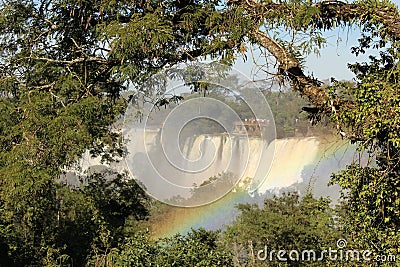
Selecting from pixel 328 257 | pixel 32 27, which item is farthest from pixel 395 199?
pixel 32 27

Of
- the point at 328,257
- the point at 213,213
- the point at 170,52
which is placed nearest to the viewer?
the point at 170,52

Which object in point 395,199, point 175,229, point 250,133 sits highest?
point 175,229

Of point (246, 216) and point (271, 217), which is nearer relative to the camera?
point (271, 217)

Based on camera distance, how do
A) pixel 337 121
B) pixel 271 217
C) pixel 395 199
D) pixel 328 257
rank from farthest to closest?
pixel 271 217
pixel 328 257
pixel 337 121
pixel 395 199

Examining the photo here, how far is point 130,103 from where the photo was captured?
4.82 metres

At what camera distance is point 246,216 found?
7.69 meters

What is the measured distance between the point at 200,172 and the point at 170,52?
1285 mm

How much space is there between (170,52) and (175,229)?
5.34 metres

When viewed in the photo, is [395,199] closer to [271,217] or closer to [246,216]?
[271,217]

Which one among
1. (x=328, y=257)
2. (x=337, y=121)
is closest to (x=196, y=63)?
(x=337, y=121)

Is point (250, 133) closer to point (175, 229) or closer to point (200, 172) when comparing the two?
point (200, 172)

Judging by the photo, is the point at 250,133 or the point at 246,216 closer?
the point at 250,133

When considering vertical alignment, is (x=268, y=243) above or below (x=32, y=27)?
below

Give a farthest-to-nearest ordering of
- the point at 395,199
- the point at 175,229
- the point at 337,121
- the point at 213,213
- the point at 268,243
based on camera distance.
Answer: the point at 175,229
the point at 213,213
the point at 268,243
the point at 337,121
the point at 395,199
